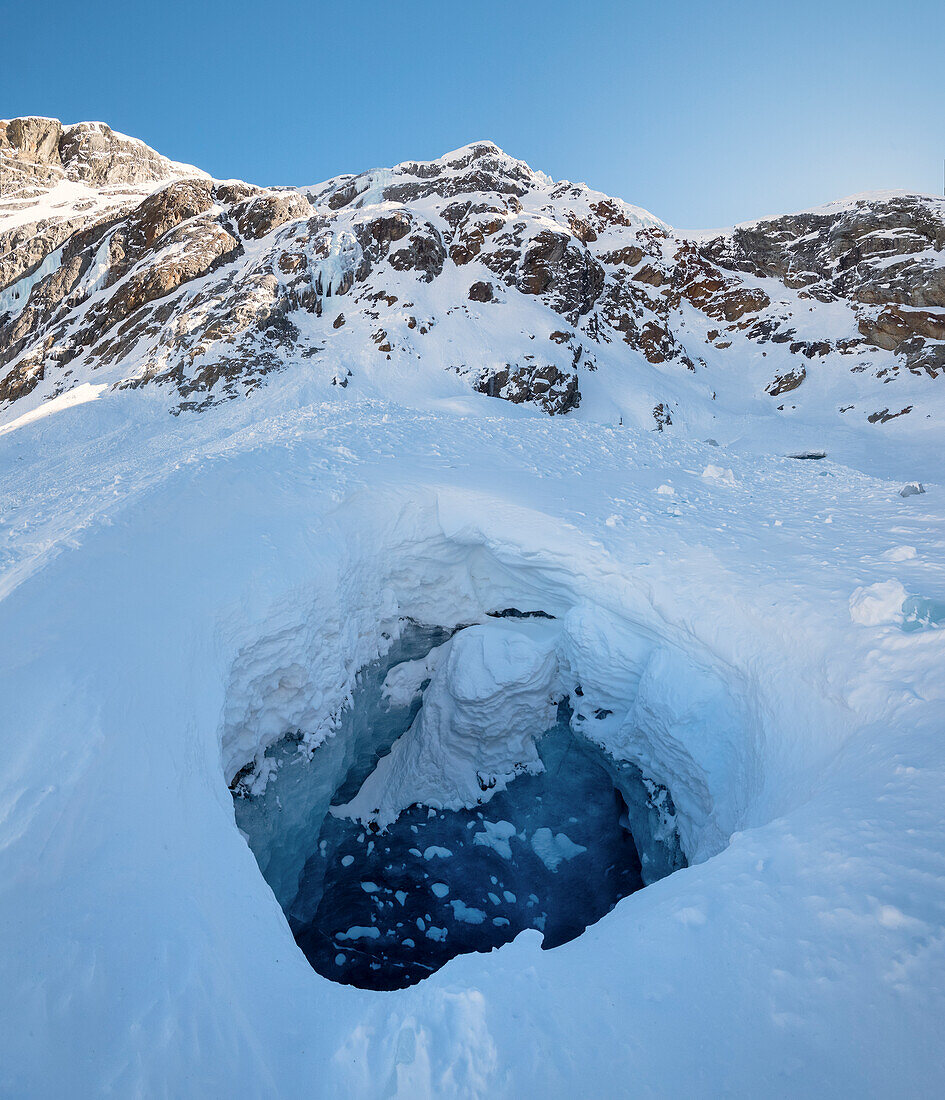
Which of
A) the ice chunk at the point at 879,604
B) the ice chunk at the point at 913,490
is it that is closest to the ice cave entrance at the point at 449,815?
the ice chunk at the point at 879,604

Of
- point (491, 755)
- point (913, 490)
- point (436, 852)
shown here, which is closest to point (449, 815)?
point (436, 852)

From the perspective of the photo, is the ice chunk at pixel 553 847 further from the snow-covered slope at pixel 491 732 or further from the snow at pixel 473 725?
the snow-covered slope at pixel 491 732

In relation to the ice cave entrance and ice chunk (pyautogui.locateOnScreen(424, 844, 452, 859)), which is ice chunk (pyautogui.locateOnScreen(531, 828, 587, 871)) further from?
ice chunk (pyautogui.locateOnScreen(424, 844, 452, 859))

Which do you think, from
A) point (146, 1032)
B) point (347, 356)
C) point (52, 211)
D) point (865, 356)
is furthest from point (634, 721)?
point (52, 211)

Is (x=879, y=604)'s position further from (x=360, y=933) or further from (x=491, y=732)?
(x=360, y=933)

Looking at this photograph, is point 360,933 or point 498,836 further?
point 498,836

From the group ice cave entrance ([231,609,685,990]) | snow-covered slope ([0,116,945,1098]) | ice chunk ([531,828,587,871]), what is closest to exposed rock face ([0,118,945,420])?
snow-covered slope ([0,116,945,1098])

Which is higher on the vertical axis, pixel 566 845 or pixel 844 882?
pixel 844 882

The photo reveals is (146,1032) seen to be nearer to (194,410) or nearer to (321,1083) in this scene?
(321,1083)
